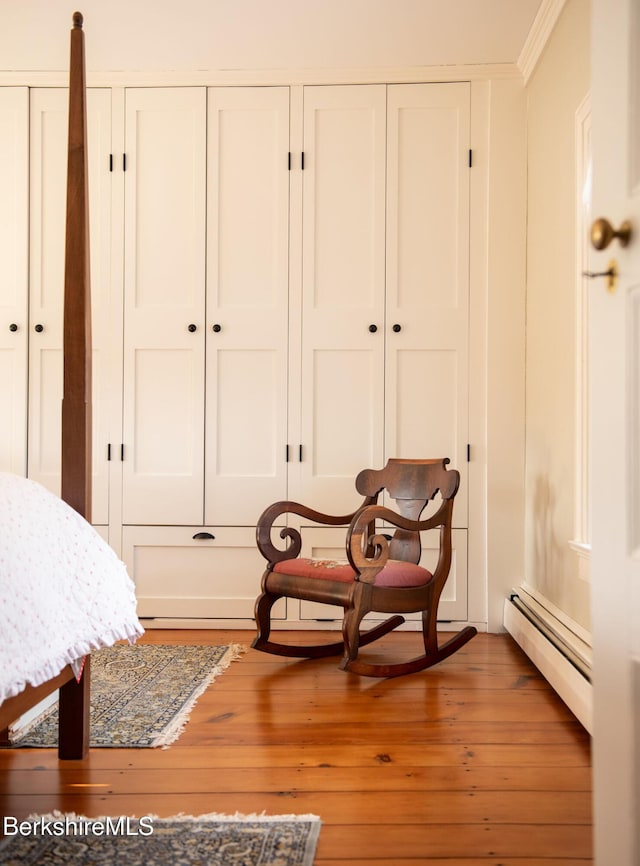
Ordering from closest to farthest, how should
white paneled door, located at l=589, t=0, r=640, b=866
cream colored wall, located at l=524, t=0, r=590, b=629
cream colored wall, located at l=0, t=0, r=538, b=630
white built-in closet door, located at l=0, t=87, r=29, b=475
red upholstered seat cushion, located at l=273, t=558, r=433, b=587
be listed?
white paneled door, located at l=589, t=0, r=640, b=866, cream colored wall, located at l=524, t=0, r=590, b=629, red upholstered seat cushion, located at l=273, t=558, r=433, b=587, cream colored wall, located at l=0, t=0, r=538, b=630, white built-in closet door, located at l=0, t=87, r=29, b=475

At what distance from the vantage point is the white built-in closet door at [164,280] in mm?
3812

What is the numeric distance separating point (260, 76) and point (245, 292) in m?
1.02

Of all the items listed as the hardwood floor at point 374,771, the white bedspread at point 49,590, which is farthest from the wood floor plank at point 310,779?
the white bedspread at point 49,590

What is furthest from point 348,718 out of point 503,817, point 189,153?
point 189,153

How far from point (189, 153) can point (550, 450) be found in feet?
7.19

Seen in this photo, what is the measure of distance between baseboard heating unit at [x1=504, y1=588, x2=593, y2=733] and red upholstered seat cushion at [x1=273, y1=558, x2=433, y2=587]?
466mm

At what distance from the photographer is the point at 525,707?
8.55 feet

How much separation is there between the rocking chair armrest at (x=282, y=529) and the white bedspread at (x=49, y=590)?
3.92 ft

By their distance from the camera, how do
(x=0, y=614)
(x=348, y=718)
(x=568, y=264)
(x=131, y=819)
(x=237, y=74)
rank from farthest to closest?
1. (x=237, y=74)
2. (x=568, y=264)
3. (x=348, y=718)
4. (x=131, y=819)
5. (x=0, y=614)

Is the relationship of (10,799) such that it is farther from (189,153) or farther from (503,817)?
(189,153)

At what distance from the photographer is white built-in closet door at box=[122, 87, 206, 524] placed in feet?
12.5

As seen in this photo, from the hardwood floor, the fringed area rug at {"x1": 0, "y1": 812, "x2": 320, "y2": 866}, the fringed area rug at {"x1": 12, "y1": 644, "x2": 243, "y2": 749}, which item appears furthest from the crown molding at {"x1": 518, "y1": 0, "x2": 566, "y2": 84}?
the fringed area rug at {"x1": 0, "y1": 812, "x2": 320, "y2": 866}

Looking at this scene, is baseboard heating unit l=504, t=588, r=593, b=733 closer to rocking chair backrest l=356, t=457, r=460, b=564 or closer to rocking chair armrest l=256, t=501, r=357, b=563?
rocking chair backrest l=356, t=457, r=460, b=564

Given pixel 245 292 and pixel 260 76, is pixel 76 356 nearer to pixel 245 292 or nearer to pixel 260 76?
pixel 245 292
